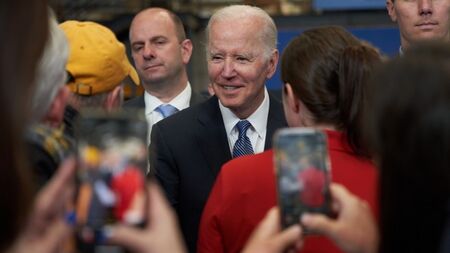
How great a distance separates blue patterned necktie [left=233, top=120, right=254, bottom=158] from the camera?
4.40 metres

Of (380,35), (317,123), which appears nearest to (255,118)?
(317,123)

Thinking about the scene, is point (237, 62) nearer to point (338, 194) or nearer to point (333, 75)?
point (333, 75)

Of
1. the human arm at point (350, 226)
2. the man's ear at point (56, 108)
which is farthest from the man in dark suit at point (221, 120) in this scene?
the human arm at point (350, 226)

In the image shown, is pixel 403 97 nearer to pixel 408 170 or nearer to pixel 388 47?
pixel 408 170

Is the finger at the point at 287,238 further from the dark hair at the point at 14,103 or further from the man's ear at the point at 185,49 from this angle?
the man's ear at the point at 185,49

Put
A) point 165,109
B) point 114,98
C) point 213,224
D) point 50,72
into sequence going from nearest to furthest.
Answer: point 50,72 < point 213,224 < point 114,98 < point 165,109

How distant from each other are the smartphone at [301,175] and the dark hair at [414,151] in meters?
0.19

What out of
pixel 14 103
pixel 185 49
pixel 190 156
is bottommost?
pixel 190 156

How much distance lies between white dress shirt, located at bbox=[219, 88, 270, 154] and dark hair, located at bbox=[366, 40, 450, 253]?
2.41 meters

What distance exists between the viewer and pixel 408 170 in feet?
6.53

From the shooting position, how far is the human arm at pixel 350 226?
220cm

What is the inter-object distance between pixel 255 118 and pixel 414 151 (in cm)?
264

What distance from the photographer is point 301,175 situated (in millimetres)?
2189

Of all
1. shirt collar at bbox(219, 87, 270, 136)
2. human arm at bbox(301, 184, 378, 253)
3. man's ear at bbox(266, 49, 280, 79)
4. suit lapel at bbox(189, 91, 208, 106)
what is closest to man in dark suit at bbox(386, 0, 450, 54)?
man's ear at bbox(266, 49, 280, 79)
